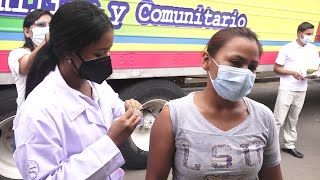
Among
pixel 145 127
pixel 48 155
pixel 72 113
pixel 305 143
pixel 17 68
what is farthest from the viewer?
pixel 305 143

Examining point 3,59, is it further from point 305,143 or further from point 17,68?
point 305,143

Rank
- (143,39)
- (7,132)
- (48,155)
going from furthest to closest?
(143,39), (7,132), (48,155)

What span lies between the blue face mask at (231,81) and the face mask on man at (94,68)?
457 millimetres

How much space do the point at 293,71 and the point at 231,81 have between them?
3271mm

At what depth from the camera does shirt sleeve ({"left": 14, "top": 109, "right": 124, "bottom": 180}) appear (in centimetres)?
124

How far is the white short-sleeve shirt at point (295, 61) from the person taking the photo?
15.2 feet

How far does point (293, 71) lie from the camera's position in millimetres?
4559

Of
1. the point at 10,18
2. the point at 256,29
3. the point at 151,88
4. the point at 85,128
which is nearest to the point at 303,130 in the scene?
the point at 256,29

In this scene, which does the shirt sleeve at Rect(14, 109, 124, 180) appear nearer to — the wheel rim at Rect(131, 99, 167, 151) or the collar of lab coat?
the collar of lab coat

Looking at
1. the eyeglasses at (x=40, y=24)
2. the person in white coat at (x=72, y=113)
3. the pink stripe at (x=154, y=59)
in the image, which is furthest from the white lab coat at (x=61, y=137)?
the pink stripe at (x=154, y=59)

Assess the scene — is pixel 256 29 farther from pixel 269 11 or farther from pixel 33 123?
pixel 33 123

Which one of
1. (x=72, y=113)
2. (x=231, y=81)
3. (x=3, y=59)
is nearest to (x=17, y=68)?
(x=3, y=59)

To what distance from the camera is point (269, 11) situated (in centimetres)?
474

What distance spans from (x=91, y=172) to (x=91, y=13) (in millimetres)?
590
